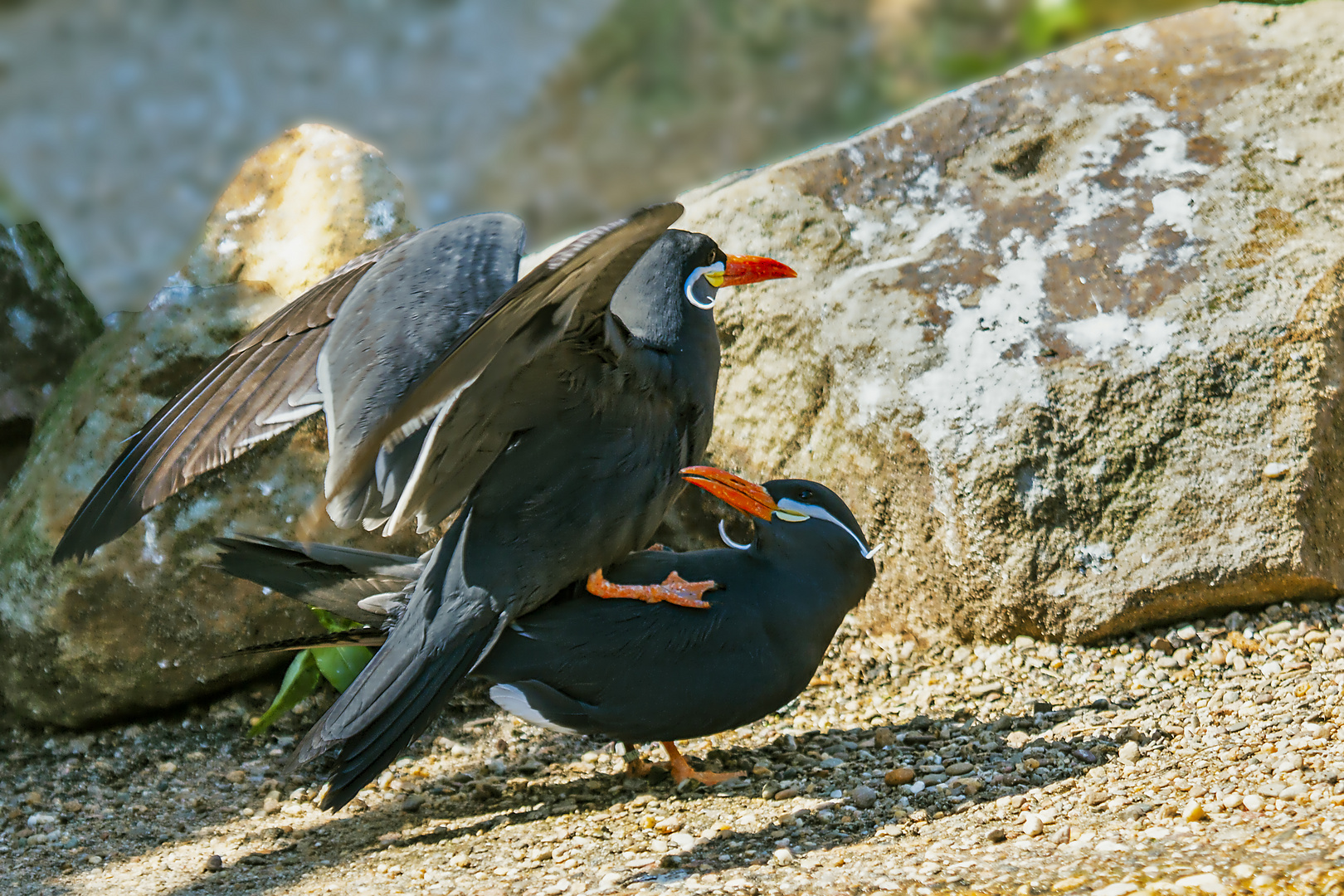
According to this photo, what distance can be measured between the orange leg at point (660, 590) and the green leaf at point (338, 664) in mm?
868

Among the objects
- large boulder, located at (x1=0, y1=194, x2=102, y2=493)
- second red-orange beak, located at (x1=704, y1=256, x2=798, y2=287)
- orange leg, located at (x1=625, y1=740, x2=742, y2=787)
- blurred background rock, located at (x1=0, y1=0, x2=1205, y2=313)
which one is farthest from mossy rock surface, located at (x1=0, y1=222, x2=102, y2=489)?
blurred background rock, located at (x1=0, y1=0, x2=1205, y2=313)

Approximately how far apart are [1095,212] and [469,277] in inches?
76.0

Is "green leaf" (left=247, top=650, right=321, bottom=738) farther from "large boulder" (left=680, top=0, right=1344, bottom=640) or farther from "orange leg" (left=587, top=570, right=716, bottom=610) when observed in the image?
"large boulder" (left=680, top=0, right=1344, bottom=640)

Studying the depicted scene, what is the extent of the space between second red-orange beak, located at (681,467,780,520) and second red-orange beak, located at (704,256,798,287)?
618mm

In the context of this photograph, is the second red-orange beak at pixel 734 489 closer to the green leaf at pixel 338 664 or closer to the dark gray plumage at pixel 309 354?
the dark gray plumage at pixel 309 354

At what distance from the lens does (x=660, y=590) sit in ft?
10.9

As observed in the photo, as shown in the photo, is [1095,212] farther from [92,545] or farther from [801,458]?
[92,545]

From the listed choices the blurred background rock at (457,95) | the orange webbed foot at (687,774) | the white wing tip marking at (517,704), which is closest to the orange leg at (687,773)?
the orange webbed foot at (687,774)

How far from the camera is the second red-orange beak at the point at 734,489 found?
3.38 metres

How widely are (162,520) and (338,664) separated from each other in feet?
2.30

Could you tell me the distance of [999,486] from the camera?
3.66 meters

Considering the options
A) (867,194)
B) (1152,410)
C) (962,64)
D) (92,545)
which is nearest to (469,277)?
(92,545)

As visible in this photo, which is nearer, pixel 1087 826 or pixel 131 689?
pixel 1087 826

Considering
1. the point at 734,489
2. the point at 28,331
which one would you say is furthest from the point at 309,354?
the point at 28,331
